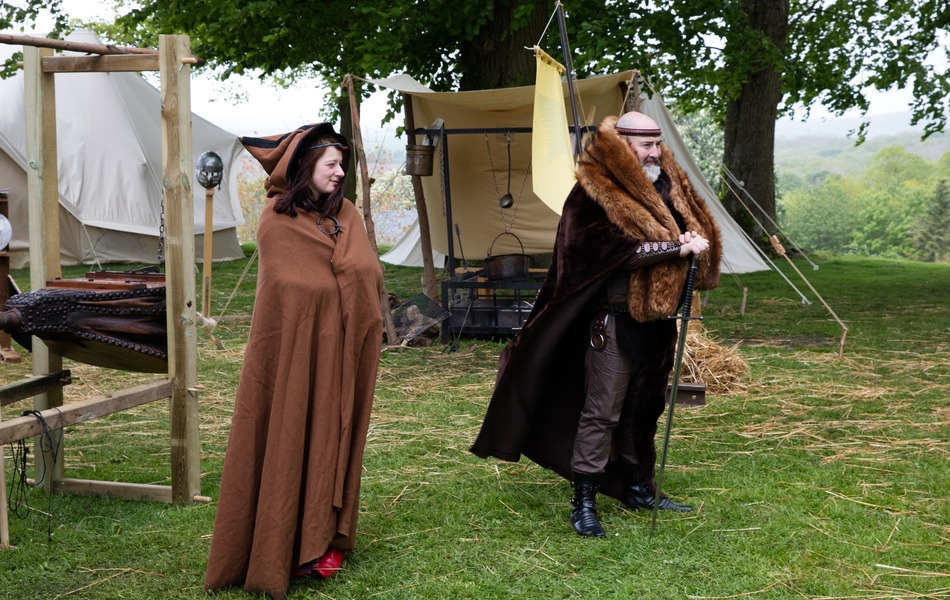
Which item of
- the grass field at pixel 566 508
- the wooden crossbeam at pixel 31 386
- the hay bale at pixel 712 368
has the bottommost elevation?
the grass field at pixel 566 508

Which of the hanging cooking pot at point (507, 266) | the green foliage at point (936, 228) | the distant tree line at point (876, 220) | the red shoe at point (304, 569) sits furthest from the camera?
the distant tree line at point (876, 220)

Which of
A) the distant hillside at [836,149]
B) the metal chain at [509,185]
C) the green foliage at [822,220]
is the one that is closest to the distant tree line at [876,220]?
the green foliage at [822,220]

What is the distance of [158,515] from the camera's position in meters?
3.74

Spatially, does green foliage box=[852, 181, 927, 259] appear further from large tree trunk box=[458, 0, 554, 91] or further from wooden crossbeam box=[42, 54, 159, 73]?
wooden crossbeam box=[42, 54, 159, 73]

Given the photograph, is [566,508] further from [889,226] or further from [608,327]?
[889,226]

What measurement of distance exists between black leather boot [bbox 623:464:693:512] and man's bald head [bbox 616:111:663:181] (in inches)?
47.7

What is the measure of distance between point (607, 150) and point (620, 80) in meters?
4.33

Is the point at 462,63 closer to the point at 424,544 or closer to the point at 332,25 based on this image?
the point at 332,25

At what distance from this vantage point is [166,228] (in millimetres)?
3658

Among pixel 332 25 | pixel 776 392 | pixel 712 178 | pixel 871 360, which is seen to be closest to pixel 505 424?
pixel 776 392

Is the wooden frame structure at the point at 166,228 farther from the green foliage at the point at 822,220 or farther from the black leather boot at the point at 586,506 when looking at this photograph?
Answer: the green foliage at the point at 822,220

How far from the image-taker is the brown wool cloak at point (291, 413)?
294 centimetres

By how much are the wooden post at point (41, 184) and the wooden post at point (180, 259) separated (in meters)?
0.47

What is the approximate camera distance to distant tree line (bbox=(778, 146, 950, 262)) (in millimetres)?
39406
